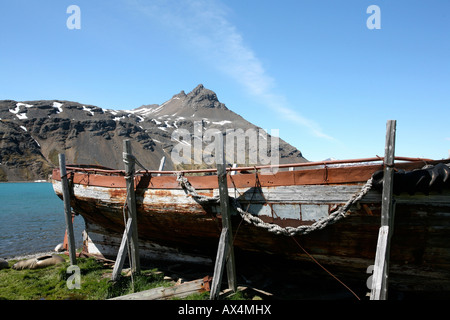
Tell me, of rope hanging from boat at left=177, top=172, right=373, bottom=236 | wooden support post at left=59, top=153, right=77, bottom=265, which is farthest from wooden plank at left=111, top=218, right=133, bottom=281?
wooden support post at left=59, top=153, right=77, bottom=265

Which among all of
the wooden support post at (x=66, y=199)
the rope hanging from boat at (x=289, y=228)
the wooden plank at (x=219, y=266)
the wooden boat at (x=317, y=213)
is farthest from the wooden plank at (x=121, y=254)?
the wooden plank at (x=219, y=266)

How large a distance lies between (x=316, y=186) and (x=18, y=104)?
19923 centimetres

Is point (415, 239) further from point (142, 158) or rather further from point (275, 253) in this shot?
point (142, 158)

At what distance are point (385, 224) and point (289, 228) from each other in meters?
1.59

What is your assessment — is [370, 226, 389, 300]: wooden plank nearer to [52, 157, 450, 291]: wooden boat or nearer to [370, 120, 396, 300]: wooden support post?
[370, 120, 396, 300]: wooden support post

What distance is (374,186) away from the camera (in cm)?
480

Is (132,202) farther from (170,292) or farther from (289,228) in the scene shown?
(289,228)

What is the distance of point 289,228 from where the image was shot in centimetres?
533

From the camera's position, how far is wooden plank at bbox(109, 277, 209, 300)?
570 cm

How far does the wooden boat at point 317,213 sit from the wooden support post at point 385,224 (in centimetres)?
26

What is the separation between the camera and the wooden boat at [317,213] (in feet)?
15.8

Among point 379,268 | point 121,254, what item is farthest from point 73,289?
point 379,268

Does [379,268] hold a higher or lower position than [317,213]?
lower

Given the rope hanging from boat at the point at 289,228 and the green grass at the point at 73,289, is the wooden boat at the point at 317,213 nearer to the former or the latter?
the rope hanging from boat at the point at 289,228
